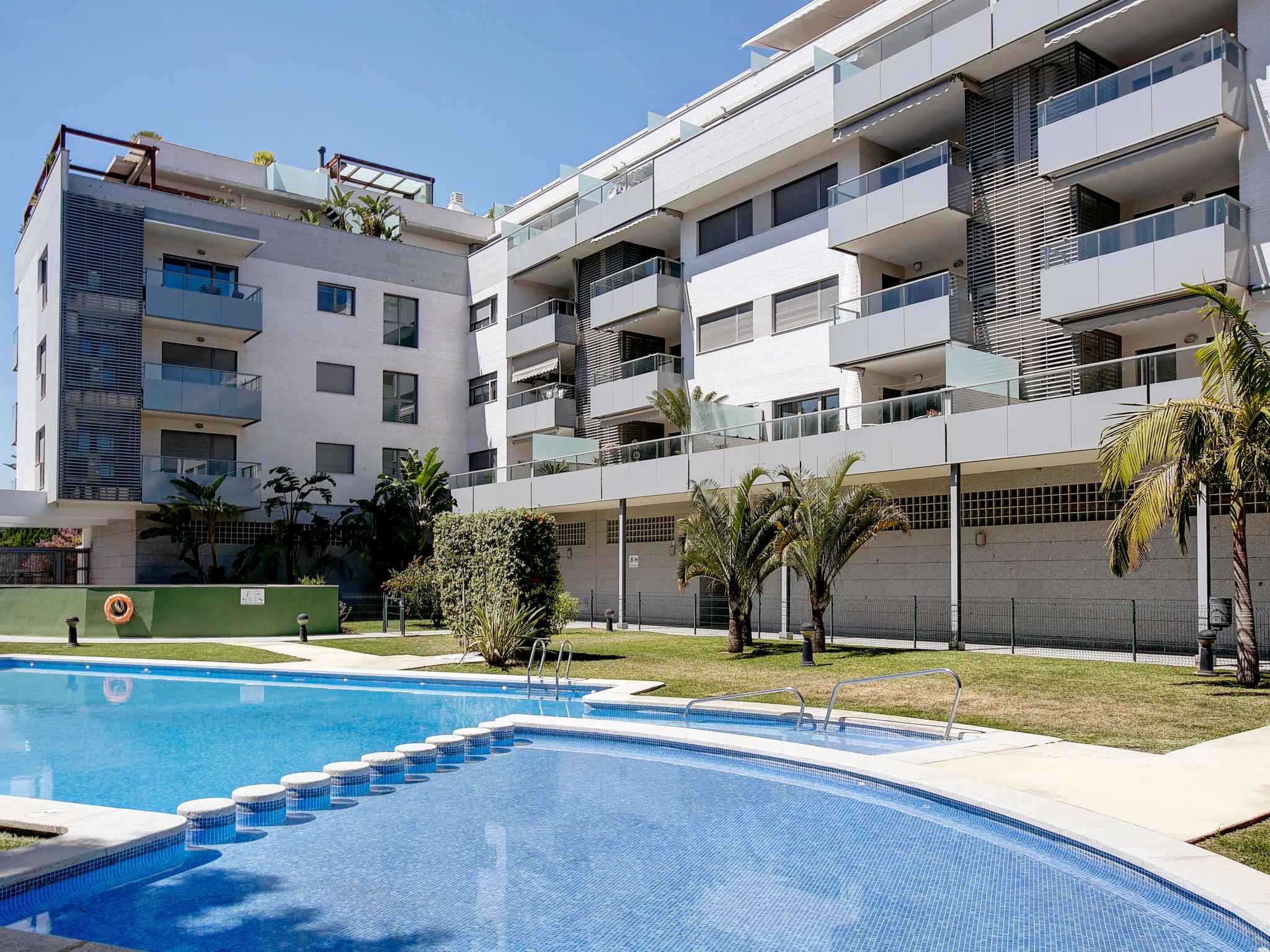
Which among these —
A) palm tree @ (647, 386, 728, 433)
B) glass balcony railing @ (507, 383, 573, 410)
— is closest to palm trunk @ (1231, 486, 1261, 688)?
palm tree @ (647, 386, 728, 433)

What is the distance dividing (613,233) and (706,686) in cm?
2416

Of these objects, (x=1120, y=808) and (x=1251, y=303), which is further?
(x=1251, y=303)

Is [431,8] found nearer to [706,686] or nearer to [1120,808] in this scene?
[706,686]

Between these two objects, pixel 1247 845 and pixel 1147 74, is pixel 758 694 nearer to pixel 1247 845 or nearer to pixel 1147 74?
pixel 1247 845

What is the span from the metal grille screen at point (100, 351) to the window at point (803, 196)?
2273cm

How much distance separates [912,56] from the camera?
25875mm

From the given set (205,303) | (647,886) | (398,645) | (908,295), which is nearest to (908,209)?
(908,295)

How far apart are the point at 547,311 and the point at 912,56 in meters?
18.1

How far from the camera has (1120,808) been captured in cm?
768

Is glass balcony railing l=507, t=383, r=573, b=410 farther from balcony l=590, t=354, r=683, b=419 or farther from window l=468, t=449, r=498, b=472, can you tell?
balcony l=590, t=354, r=683, b=419

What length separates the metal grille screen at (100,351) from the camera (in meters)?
33.7

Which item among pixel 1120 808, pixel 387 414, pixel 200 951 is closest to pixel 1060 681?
pixel 1120 808

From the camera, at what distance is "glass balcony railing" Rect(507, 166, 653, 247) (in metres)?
35.9

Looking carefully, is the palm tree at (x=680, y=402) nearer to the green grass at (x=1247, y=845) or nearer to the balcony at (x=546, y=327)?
the balcony at (x=546, y=327)
